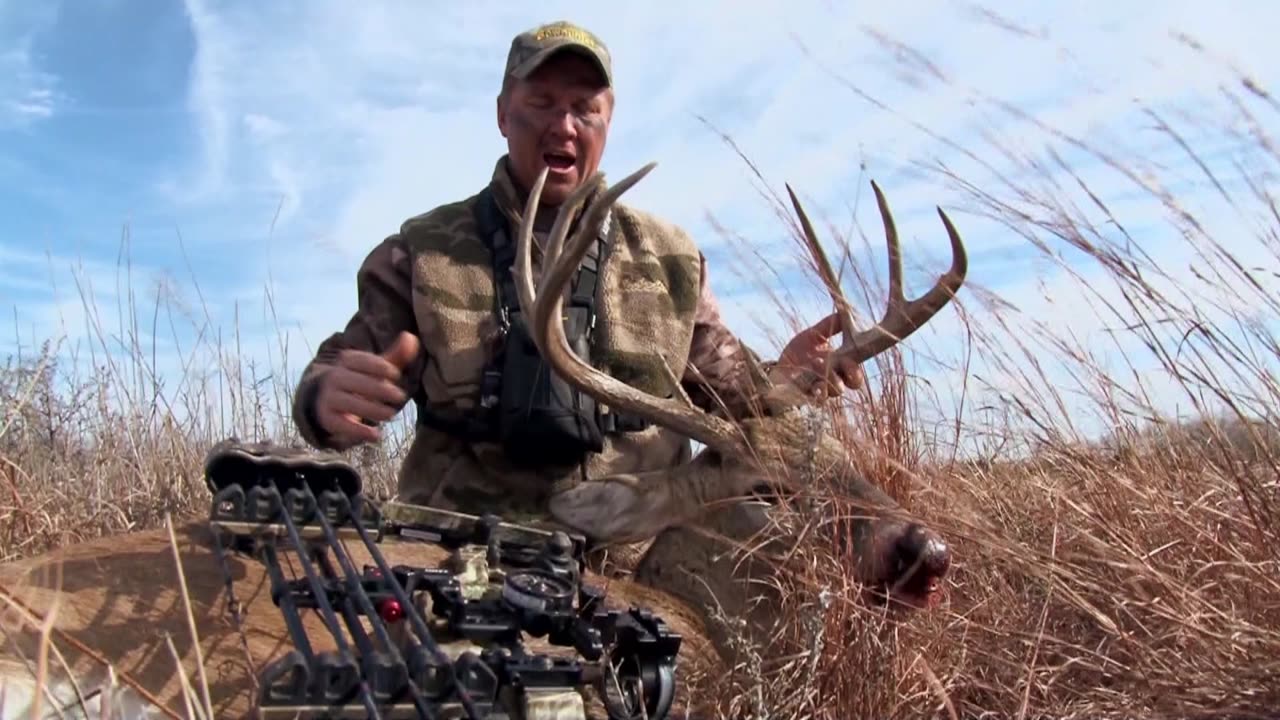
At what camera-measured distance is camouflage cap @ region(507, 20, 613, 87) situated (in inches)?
169

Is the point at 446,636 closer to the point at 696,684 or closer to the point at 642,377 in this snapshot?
the point at 696,684

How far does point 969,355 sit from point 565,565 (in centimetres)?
131

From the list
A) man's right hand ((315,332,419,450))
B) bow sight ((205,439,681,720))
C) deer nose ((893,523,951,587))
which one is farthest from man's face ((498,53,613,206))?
deer nose ((893,523,951,587))

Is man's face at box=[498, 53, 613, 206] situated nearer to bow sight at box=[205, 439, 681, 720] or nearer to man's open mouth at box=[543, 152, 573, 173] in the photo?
man's open mouth at box=[543, 152, 573, 173]

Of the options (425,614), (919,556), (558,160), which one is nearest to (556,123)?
(558,160)

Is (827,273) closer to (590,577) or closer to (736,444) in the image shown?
(736,444)

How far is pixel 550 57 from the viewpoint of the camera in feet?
14.2

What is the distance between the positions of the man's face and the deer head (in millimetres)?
1119

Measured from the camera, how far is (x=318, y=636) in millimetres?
2668

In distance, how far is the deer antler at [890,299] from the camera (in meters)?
3.30

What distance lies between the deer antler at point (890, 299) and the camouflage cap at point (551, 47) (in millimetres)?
1171

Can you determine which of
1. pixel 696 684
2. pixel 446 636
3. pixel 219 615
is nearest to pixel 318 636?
pixel 219 615

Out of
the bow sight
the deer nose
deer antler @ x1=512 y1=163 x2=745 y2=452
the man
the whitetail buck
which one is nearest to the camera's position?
the bow sight

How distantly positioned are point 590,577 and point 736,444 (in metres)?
0.50
